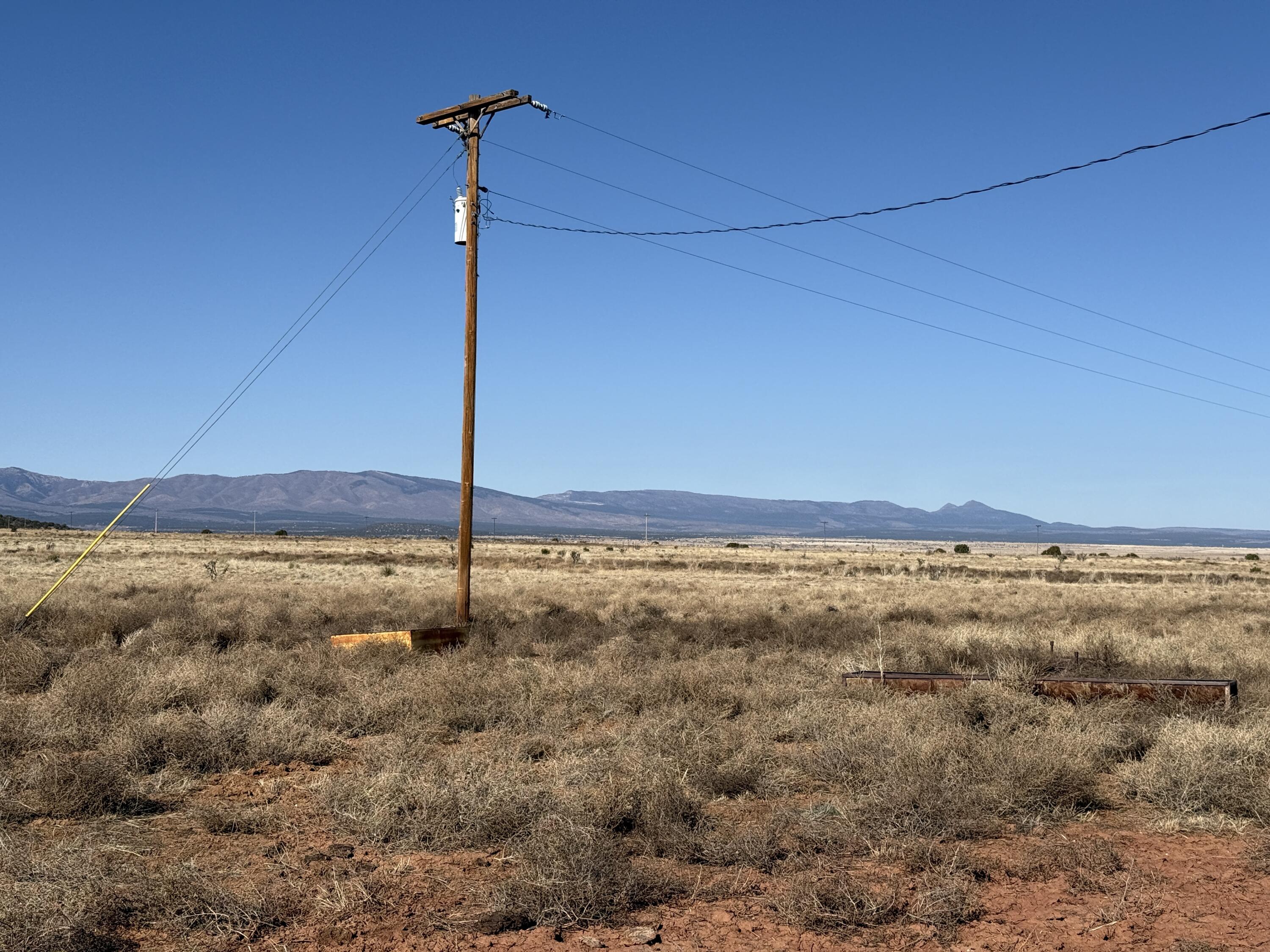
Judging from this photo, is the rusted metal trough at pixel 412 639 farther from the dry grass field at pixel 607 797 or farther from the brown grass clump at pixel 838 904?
the brown grass clump at pixel 838 904

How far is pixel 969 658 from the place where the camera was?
1631cm

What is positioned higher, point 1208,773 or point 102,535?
point 102,535

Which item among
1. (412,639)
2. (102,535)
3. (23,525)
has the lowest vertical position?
(23,525)

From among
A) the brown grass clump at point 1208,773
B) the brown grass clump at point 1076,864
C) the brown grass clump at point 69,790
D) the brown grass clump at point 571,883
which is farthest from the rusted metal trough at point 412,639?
the brown grass clump at point 1076,864

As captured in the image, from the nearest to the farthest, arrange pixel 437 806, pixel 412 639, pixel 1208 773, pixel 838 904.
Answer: pixel 838 904
pixel 437 806
pixel 1208 773
pixel 412 639

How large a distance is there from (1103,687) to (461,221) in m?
13.4

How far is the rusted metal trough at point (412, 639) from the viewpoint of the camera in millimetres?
15688

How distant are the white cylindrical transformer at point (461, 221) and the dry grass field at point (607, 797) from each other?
726cm

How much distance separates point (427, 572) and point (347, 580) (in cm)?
707

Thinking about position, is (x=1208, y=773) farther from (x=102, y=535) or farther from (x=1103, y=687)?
(x=102, y=535)

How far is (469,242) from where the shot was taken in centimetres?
1858

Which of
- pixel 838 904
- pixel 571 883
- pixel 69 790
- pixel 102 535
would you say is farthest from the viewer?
pixel 102 535

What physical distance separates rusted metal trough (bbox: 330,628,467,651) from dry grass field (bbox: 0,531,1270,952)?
452mm

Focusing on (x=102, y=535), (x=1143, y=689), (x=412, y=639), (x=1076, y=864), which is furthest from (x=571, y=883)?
(x=102, y=535)
